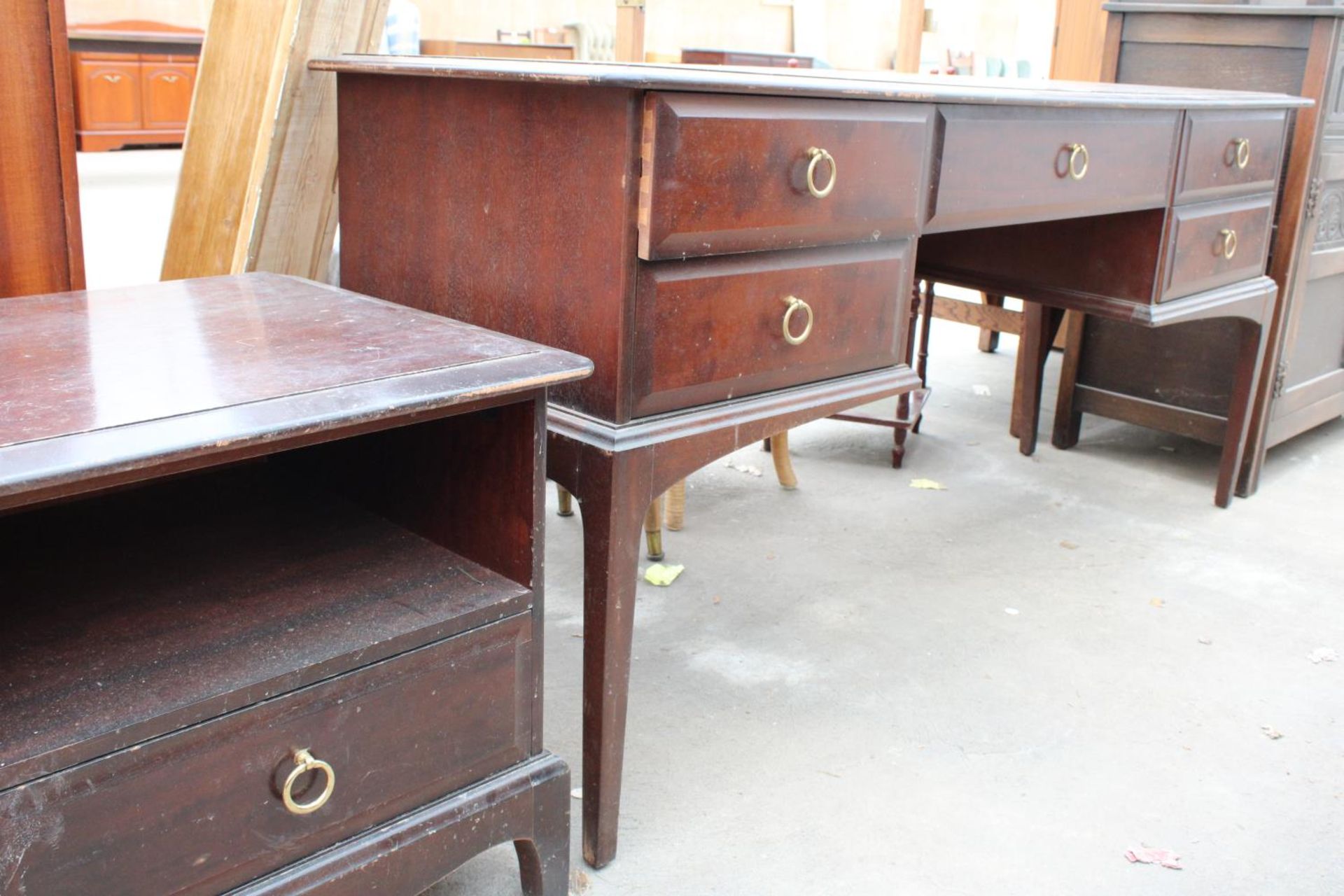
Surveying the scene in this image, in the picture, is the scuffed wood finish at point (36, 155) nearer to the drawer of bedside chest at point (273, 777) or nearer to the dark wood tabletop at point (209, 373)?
the dark wood tabletop at point (209, 373)

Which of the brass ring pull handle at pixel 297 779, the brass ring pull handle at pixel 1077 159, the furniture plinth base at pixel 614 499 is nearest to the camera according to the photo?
the brass ring pull handle at pixel 297 779

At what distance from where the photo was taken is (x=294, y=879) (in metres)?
1.24

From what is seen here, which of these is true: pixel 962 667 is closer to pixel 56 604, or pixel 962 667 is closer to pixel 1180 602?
pixel 1180 602

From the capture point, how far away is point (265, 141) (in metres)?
2.11

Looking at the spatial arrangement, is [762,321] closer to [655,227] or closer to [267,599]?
[655,227]

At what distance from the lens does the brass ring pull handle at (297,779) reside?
121cm

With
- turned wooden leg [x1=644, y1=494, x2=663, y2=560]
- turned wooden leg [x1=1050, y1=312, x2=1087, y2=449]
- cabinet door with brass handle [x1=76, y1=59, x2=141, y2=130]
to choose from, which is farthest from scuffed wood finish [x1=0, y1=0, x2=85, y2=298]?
cabinet door with brass handle [x1=76, y1=59, x2=141, y2=130]

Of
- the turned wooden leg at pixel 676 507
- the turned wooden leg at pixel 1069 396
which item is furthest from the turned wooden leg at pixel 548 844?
the turned wooden leg at pixel 1069 396

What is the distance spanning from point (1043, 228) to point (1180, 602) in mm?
882

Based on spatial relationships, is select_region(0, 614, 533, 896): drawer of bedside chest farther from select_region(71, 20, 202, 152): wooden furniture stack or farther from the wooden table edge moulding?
select_region(71, 20, 202, 152): wooden furniture stack

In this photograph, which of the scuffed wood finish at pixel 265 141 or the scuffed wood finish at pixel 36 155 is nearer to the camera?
the scuffed wood finish at pixel 36 155

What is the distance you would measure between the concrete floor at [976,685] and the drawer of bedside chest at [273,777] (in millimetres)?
340

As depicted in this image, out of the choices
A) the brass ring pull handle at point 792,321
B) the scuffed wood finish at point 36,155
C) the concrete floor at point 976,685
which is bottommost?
the concrete floor at point 976,685

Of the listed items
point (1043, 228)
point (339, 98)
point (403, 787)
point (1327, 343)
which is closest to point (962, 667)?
point (1043, 228)
